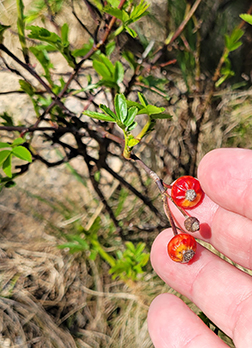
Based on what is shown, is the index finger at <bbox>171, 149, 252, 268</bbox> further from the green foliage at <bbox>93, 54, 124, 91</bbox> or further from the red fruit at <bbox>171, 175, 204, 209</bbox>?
the green foliage at <bbox>93, 54, 124, 91</bbox>

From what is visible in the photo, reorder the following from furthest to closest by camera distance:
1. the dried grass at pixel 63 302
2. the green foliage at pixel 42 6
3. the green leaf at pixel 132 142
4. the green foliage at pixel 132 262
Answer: the dried grass at pixel 63 302 → the green foliage at pixel 132 262 → the green foliage at pixel 42 6 → the green leaf at pixel 132 142

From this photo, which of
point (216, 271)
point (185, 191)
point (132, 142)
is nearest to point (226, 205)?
point (185, 191)

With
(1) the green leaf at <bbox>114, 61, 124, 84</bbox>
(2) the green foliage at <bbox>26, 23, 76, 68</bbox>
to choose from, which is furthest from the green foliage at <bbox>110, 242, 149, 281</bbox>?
(2) the green foliage at <bbox>26, 23, 76, 68</bbox>

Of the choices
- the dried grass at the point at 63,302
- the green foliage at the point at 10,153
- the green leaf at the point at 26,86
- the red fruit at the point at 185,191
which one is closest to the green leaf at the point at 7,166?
the green foliage at the point at 10,153

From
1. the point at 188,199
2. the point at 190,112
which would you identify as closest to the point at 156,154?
the point at 190,112

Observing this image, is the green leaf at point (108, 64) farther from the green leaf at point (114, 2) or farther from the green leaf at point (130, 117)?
the green leaf at point (130, 117)

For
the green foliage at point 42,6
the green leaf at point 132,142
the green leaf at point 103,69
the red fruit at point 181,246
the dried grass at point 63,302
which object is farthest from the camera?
the dried grass at point 63,302

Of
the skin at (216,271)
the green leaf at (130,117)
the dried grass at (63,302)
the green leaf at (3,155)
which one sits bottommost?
the dried grass at (63,302)

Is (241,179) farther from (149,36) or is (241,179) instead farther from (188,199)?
(149,36)
